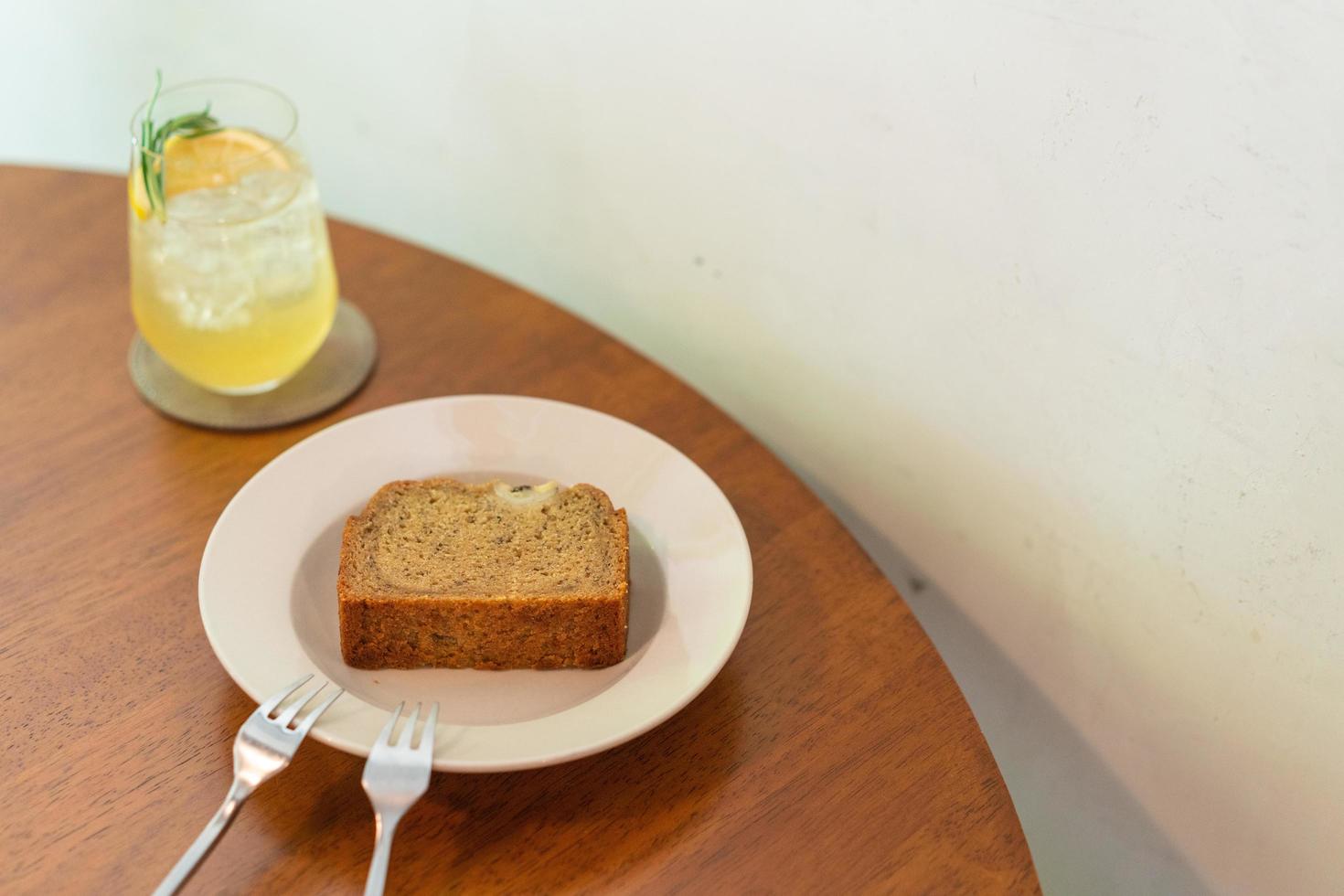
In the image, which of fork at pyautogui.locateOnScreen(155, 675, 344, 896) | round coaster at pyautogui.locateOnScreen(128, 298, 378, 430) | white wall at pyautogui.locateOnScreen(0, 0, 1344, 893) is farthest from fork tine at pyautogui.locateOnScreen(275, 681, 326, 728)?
white wall at pyautogui.locateOnScreen(0, 0, 1344, 893)

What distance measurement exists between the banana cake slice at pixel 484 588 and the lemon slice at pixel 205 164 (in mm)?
304

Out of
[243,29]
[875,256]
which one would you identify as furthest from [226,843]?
[243,29]

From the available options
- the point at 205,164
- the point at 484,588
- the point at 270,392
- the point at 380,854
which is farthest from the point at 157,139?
the point at 380,854

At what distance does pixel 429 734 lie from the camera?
73 cm

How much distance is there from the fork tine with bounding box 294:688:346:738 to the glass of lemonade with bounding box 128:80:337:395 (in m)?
0.38

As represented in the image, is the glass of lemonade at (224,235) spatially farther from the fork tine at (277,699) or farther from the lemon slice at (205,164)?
the fork tine at (277,699)

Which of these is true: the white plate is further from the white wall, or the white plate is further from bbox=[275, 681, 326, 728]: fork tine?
the white wall

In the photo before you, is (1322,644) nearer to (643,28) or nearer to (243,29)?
(643,28)

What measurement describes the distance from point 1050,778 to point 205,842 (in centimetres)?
73

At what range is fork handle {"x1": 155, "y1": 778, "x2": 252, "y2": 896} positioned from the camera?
670mm

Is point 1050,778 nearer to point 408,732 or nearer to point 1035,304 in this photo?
point 1035,304

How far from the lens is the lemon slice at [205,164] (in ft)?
3.15

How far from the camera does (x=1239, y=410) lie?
2.70 feet

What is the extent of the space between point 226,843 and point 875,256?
669 millimetres
